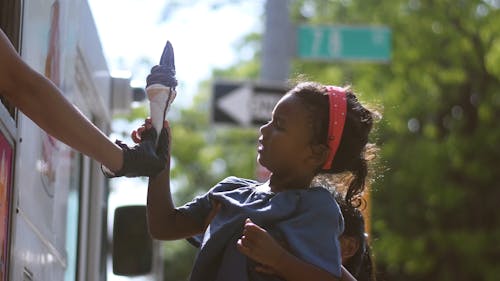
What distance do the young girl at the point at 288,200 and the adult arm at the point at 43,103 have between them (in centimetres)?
32

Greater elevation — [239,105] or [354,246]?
[239,105]

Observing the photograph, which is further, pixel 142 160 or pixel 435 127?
pixel 435 127

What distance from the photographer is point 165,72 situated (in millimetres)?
2939

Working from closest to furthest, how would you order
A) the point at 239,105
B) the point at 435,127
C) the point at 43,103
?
the point at 43,103
the point at 239,105
the point at 435,127

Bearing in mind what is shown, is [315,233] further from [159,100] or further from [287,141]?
[159,100]

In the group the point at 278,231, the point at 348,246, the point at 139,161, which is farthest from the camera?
the point at 348,246

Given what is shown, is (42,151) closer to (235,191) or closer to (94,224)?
(235,191)

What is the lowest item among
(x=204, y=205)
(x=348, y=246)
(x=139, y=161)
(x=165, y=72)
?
(x=348, y=246)

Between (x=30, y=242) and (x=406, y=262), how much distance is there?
695 inches

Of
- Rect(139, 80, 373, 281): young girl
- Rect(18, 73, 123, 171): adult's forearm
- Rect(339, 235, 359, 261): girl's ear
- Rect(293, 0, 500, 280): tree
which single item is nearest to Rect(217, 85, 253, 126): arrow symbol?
Rect(339, 235, 359, 261): girl's ear

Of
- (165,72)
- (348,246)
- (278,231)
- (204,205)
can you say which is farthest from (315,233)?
(348,246)

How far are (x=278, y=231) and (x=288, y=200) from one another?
97 mm

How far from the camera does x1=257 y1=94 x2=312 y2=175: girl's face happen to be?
3.09 metres

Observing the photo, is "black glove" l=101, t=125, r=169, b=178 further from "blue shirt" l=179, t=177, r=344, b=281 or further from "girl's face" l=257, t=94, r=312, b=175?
"girl's face" l=257, t=94, r=312, b=175
